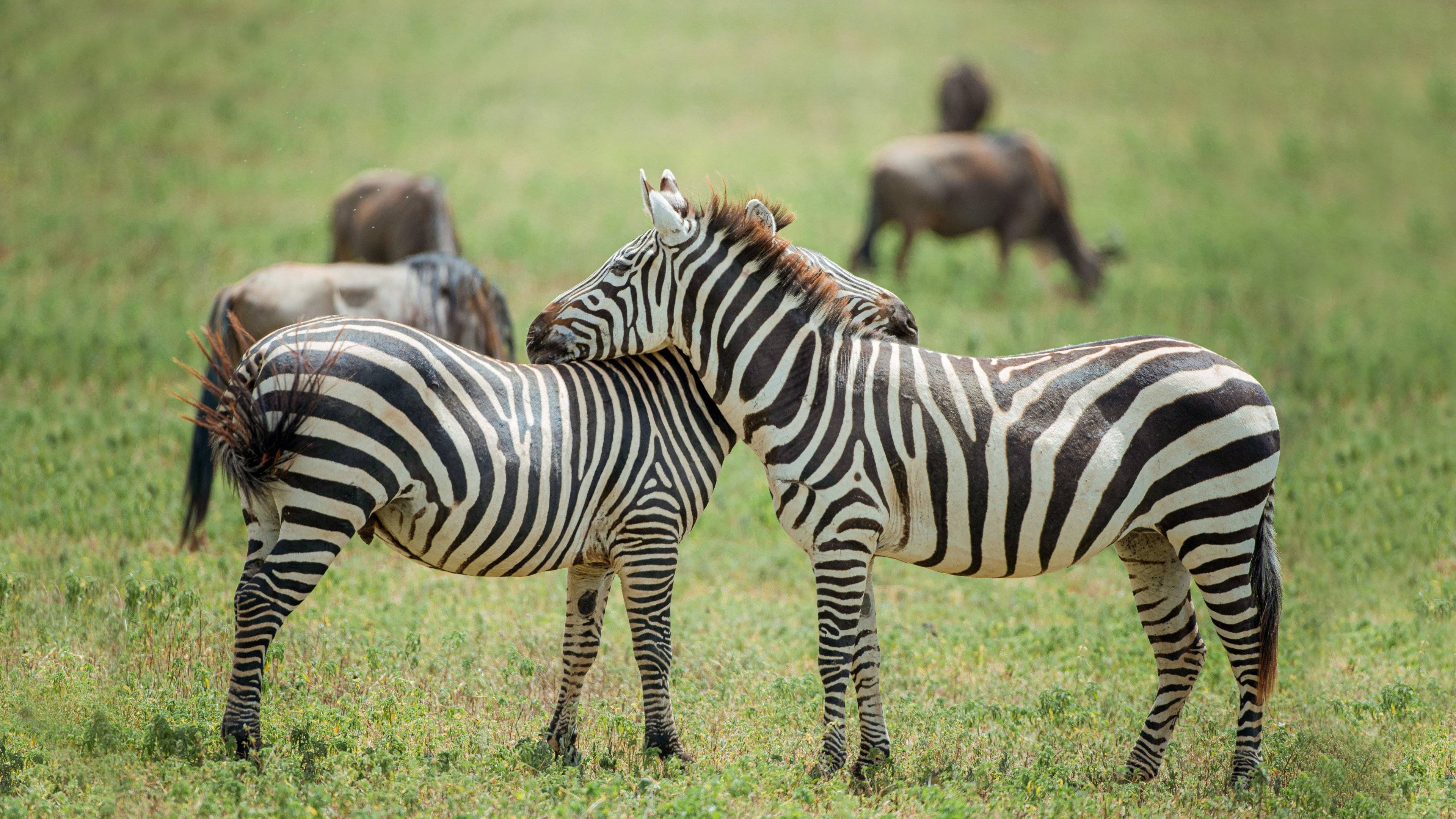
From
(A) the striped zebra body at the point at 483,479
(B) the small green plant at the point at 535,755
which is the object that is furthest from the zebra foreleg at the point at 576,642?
(B) the small green plant at the point at 535,755

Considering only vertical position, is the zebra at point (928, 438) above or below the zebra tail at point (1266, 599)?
above

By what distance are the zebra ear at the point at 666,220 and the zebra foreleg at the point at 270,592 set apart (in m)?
2.04

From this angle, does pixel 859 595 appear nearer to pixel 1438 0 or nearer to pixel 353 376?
pixel 353 376

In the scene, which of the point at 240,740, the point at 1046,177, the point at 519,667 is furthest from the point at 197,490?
the point at 1046,177

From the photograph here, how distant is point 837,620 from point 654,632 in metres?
0.91

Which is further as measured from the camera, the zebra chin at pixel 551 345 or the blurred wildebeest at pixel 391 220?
the blurred wildebeest at pixel 391 220

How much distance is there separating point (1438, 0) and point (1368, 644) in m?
36.7

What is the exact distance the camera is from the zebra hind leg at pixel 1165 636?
19.9ft

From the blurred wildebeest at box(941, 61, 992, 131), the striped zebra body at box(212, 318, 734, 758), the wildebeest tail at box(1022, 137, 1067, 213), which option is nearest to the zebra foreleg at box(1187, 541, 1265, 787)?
the striped zebra body at box(212, 318, 734, 758)

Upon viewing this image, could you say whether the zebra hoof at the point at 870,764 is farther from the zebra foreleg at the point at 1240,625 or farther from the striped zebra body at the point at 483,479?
the zebra foreleg at the point at 1240,625

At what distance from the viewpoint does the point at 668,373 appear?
6.09 m

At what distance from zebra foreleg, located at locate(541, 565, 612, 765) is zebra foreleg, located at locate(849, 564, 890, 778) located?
1.34 meters

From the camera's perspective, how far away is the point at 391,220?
1400cm

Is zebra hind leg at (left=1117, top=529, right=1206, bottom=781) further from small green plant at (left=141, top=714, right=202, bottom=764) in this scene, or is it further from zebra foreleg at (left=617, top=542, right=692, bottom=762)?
small green plant at (left=141, top=714, right=202, bottom=764)
